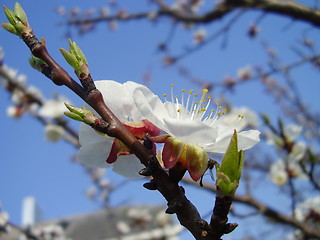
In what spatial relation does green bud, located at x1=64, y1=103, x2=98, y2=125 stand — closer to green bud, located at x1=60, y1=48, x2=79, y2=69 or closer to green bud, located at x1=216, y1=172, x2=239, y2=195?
green bud, located at x1=60, y1=48, x2=79, y2=69

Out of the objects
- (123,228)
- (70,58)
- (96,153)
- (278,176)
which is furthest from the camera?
(123,228)

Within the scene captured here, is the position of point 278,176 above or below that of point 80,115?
above

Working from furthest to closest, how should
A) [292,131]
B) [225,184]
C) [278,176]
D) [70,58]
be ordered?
1. [278,176]
2. [292,131]
3. [70,58]
4. [225,184]

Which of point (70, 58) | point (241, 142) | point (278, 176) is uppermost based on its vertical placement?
point (278, 176)

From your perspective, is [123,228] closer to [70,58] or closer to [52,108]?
[52,108]

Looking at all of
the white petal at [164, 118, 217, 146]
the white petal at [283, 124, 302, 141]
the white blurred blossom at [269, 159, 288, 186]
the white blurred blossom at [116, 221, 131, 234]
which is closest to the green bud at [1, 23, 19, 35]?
the white petal at [164, 118, 217, 146]

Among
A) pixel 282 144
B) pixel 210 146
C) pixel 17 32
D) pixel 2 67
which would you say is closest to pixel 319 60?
pixel 282 144

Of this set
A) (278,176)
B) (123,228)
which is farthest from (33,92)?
(123,228)
